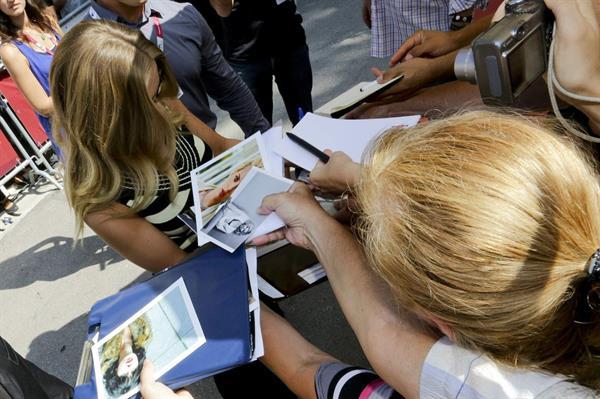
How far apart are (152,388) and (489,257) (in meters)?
0.67

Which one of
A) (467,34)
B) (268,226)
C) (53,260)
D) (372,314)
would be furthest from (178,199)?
(53,260)

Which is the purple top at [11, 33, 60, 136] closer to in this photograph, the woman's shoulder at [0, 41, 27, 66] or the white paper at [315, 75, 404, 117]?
the woman's shoulder at [0, 41, 27, 66]

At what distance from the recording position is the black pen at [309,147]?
1183 mm

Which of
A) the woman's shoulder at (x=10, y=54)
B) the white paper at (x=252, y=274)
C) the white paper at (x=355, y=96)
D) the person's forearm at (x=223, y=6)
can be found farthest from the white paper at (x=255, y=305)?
the woman's shoulder at (x=10, y=54)

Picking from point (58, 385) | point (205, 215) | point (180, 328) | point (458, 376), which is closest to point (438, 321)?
point (458, 376)

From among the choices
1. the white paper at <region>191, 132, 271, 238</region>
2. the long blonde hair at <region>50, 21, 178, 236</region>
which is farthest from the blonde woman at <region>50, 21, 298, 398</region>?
the white paper at <region>191, 132, 271, 238</region>

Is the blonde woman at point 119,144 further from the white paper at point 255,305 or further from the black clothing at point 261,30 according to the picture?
the black clothing at point 261,30

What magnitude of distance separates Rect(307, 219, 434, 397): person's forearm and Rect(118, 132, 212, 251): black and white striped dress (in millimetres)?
516

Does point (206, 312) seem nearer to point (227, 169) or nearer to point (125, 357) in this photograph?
point (125, 357)

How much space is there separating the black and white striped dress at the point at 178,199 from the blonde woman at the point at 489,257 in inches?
29.7

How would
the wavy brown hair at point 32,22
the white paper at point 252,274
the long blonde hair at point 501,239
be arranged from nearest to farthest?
the long blonde hair at point 501,239 → the white paper at point 252,274 → the wavy brown hair at point 32,22

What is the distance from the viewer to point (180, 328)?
38.6 inches

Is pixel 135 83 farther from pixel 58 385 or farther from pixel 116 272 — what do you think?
pixel 116 272

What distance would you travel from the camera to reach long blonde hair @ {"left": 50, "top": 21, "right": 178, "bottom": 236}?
3.93 feet
